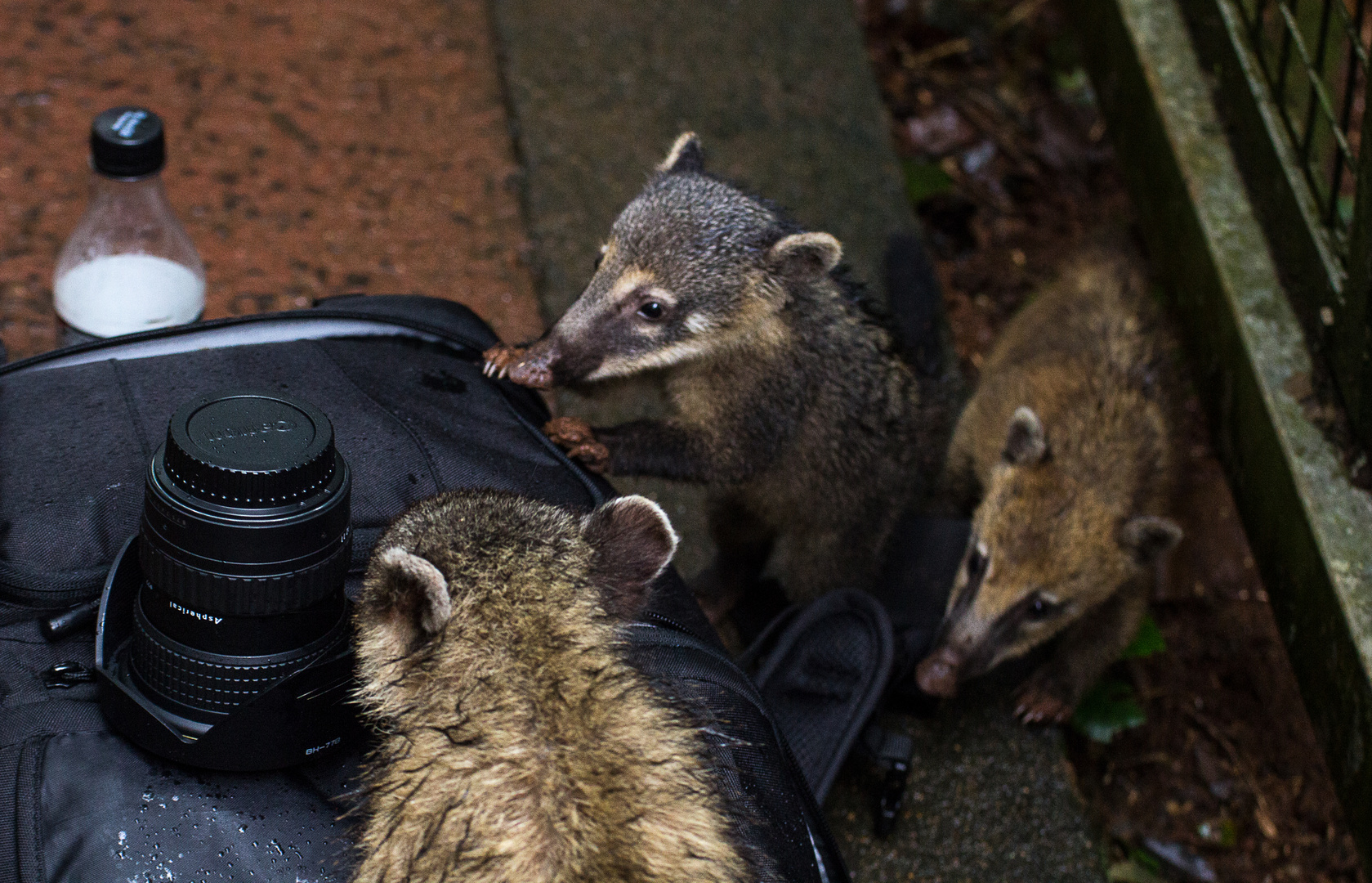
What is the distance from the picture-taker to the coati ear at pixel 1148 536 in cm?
405

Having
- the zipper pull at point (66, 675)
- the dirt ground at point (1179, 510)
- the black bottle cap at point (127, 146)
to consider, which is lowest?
the dirt ground at point (1179, 510)

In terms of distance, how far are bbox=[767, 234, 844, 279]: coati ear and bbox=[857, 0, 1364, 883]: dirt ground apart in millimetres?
1942

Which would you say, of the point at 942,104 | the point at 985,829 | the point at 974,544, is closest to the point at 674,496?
the point at 974,544

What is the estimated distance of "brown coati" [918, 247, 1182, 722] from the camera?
407cm

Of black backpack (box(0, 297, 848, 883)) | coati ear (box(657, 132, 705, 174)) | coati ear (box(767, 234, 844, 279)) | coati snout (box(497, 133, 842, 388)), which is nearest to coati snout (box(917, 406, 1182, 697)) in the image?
coati ear (box(767, 234, 844, 279))

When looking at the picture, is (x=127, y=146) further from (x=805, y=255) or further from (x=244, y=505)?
(x=805, y=255)

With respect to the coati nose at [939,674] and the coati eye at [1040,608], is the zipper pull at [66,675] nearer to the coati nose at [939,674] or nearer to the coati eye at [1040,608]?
the coati nose at [939,674]

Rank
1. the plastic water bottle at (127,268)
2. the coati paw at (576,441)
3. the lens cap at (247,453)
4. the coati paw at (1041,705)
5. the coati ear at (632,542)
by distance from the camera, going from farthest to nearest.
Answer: the coati paw at (1041,705) < the plastic water bottle at (127,268) < the coati paw at (576,441) < the coati ear at (632,542) < the lens cap at (247,453)

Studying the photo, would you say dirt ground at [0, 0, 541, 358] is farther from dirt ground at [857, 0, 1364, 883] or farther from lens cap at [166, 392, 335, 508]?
lens cap at [166, 392, 335, 508]

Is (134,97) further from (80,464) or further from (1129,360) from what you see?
(1129,360)

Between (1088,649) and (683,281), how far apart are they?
184cm

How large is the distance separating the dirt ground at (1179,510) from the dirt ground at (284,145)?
6.75ft

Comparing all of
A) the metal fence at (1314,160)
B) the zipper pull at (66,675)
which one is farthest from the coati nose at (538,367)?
the metal fence at (1314,160)

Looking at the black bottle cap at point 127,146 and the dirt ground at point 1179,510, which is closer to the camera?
the black bottle cap at point 127,146
